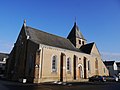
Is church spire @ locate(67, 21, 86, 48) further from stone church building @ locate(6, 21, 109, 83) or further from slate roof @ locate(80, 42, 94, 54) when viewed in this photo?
stone church building @ locate(6, 21, 109, 83)

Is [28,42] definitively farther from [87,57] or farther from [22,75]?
[87,57]

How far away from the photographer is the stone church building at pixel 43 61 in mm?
27812

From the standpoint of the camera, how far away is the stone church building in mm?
27812

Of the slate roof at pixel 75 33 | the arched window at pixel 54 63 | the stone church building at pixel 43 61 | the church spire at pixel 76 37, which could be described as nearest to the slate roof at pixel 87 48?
the stone church building at pixel 43 61

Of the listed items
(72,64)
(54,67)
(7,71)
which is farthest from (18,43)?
(72,64)

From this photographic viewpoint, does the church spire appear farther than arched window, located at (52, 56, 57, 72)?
Yes

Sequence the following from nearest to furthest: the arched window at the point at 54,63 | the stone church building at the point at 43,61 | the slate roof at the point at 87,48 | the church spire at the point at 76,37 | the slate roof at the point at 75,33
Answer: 1. the stone church building at the point at 43,61
2. the arched window at the point at 54,63
3. the slate roof at the point at 87,48
4. the church spire at the point at 76,37
5. the slate roof at the point at 75,33

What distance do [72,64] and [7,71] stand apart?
16.7m

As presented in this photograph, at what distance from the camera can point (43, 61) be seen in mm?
28219

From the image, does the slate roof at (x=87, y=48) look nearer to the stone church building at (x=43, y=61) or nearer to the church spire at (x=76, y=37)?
the stone church building at (x=43, y=61)

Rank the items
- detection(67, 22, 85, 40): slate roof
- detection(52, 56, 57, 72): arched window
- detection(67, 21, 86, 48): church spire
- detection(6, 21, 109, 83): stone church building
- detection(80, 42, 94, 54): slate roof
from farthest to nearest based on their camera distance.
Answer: detection(67, 22, 85, 40): slate roof < detection(67, 21, 86, 48): church spire < detection(80, 42, 94, 54): slate roof < detection(52, 56, 57, 72): arched window < detection(6, 21, 109, 83): stone church building

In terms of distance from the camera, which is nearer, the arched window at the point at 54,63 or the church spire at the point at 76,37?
the arched window at the point at 54,63

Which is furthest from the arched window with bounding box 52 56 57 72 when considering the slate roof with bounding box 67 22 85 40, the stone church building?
the slate roof with bounding box 67 22 85 40

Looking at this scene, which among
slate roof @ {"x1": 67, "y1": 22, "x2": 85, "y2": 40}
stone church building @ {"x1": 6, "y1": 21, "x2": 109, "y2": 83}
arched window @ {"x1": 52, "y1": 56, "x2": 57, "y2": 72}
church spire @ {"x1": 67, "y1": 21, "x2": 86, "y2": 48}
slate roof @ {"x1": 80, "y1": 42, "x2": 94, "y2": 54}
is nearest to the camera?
stone church building @ {"x1": 6, "y1": 21, "x2": 109, "y2": 83}
